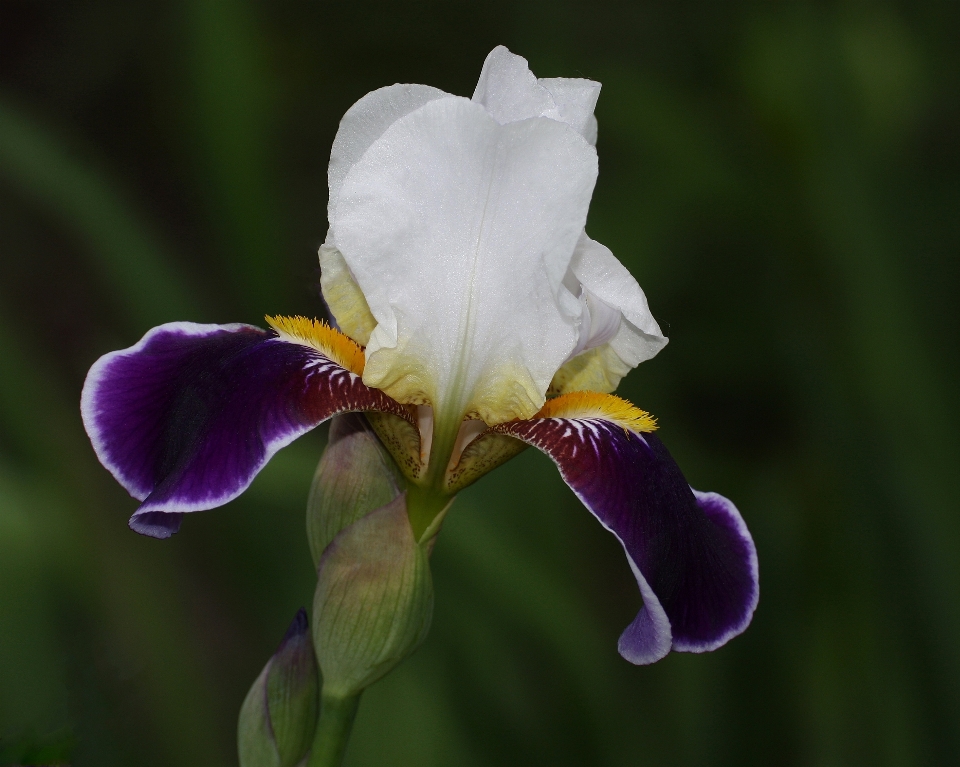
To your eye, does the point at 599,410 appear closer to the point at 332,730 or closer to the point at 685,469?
the point at 332,730

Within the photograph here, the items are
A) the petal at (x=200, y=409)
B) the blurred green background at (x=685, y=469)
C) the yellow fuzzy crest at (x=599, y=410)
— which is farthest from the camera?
the blurred green background at (x=685, y=469)

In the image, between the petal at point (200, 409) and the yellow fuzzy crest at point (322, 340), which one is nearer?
the petal at point (200, 409)

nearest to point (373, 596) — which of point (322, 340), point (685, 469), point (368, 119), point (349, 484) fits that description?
point (349, 484)

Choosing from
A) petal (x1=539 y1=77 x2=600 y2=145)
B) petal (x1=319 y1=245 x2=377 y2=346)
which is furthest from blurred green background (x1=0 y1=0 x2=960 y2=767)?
petal (x1=539 y1=77 x2=600 y2=145)

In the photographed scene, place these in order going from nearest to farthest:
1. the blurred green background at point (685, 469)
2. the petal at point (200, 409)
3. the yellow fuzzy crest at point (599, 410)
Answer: the petal at point (200, 409)
the yellow fuzzy crest at point (599, 410)
the blurred green background at point (685, 469)

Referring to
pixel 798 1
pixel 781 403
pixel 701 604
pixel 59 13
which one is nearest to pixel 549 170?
pixel 701 604

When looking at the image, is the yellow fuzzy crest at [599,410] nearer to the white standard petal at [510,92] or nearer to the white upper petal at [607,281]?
the white upper petal at [607,281]

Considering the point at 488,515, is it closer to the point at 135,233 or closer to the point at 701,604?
the point at 135,233

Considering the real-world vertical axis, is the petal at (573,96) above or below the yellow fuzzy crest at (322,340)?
above

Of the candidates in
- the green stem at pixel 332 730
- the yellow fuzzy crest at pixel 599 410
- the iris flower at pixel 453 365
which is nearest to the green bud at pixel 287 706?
the green stem at pixel 332 730
